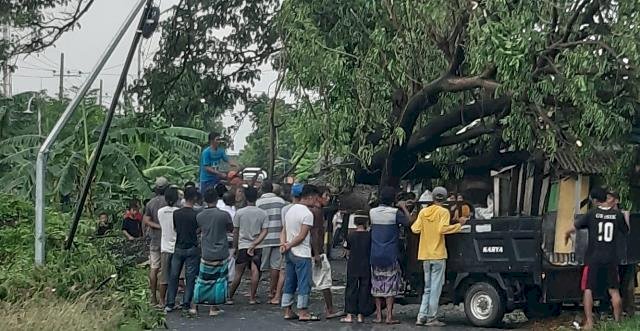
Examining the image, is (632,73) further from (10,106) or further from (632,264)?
(10,106)

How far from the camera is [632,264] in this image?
14.5 m

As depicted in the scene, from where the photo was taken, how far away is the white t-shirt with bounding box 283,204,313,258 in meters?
14.4

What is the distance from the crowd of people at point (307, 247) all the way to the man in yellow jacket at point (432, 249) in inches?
0.5

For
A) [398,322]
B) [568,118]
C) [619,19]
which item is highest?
[619,19]

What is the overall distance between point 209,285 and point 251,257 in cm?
151

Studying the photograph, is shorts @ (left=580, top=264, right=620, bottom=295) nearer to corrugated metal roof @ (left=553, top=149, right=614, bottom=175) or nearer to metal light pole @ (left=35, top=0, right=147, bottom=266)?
corrugated metal roof @ (left=553, top=149, right=614, bottom=175)

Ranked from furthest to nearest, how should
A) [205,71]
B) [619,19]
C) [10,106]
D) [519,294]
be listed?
[10,106] < [205,71] < [519,294] < [619,19]

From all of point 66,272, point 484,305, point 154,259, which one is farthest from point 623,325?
point 66,272

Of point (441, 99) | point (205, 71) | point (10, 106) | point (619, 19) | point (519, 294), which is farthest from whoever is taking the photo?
point (10, 106)

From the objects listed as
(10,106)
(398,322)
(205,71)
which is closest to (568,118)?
(398,322)

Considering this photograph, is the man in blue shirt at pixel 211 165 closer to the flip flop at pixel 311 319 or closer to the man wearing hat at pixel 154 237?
the man wearing hat at pixel 154 237

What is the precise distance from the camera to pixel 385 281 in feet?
46.8

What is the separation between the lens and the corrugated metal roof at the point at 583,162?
15.0 metres

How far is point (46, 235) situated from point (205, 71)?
9121mm
